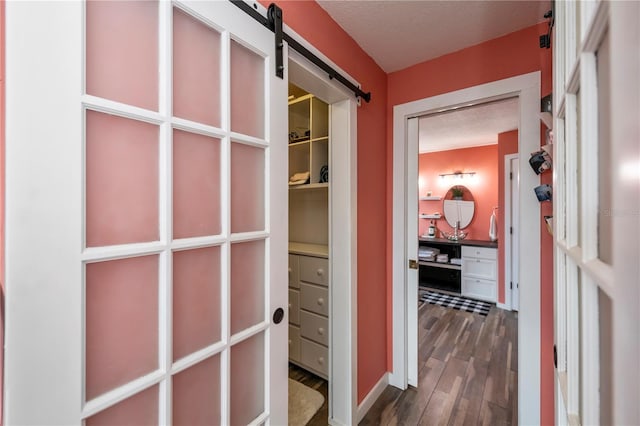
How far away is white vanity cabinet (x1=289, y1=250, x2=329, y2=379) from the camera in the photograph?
205 centimetres

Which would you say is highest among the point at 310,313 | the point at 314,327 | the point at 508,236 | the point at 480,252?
the point at 508,236

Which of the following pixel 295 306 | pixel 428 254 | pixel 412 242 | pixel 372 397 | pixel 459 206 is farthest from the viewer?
pixel 459 206

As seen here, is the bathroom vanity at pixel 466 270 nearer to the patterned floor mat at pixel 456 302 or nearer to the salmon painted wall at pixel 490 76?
the patterned floor mat at pixel 456 302

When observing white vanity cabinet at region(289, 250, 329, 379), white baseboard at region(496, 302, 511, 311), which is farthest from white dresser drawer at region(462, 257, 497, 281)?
white vanity cabinet at region(289, 250, 329, 379)

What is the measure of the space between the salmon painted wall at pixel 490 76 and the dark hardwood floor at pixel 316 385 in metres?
0.56

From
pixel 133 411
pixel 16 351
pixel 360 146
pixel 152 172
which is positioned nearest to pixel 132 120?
pixel 152 172

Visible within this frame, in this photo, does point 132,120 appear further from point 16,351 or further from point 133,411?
point 133,411

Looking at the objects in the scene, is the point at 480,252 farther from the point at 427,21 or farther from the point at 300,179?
the point at 427,21

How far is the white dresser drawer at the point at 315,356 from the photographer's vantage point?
2059 millimetres

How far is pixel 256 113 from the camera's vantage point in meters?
0.95

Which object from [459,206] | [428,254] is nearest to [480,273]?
[428,254]

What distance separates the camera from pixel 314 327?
2.11m

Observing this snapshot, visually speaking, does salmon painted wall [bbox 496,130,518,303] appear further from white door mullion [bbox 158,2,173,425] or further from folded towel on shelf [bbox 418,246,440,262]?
white door mullion [bbox 158,2,173,425]

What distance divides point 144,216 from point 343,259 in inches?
46.5
